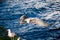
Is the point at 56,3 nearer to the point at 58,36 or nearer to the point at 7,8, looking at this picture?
the point at 7,8

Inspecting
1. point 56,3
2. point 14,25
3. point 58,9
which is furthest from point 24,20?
point 56,3

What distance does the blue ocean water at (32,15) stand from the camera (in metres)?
3.64

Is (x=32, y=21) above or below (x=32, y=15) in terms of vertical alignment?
below

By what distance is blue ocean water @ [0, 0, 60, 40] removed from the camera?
3645mm

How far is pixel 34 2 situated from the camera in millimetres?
4980

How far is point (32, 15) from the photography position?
172 inches

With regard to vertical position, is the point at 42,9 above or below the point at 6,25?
above

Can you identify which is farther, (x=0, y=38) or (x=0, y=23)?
(x=0, y=23)

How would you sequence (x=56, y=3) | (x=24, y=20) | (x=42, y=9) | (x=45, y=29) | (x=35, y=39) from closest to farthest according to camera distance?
1. (x=35, y=39)
2. (x=45, y=29)
3. (x=24, y=20)
4. (x=42, y=9)
5. (x=56, y=3)

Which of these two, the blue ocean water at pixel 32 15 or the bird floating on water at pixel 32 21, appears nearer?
the blue ocean water at pixel 32 15

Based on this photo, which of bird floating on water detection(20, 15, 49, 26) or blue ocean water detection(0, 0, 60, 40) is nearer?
blue ocean water detection(0, 0, 60, 40)

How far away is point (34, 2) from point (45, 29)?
4.41 feet

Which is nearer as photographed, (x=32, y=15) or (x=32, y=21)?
(x=32, y=21)

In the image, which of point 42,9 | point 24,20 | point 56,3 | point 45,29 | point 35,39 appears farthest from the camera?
point 56,3
